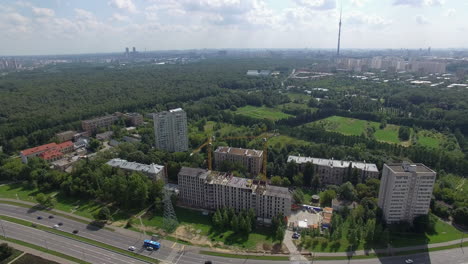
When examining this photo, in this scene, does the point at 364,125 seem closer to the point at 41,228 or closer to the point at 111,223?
the point at 111,223

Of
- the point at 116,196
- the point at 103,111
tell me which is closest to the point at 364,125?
the point at 116,196

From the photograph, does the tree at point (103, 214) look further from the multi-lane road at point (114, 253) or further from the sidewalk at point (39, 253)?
the sidewalk at point (39, 253)

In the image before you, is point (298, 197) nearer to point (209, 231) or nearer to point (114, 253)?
point (209, 231)

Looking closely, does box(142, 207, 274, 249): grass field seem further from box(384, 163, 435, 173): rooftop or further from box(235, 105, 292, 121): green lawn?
box(235, 105, 292, 121): green lawn

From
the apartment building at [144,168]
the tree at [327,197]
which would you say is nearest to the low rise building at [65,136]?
the apartment building at [144,168]

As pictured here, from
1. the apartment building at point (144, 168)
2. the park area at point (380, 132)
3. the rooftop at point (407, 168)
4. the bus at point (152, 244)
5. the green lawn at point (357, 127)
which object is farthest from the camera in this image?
the green lawn at point (357, 127)
